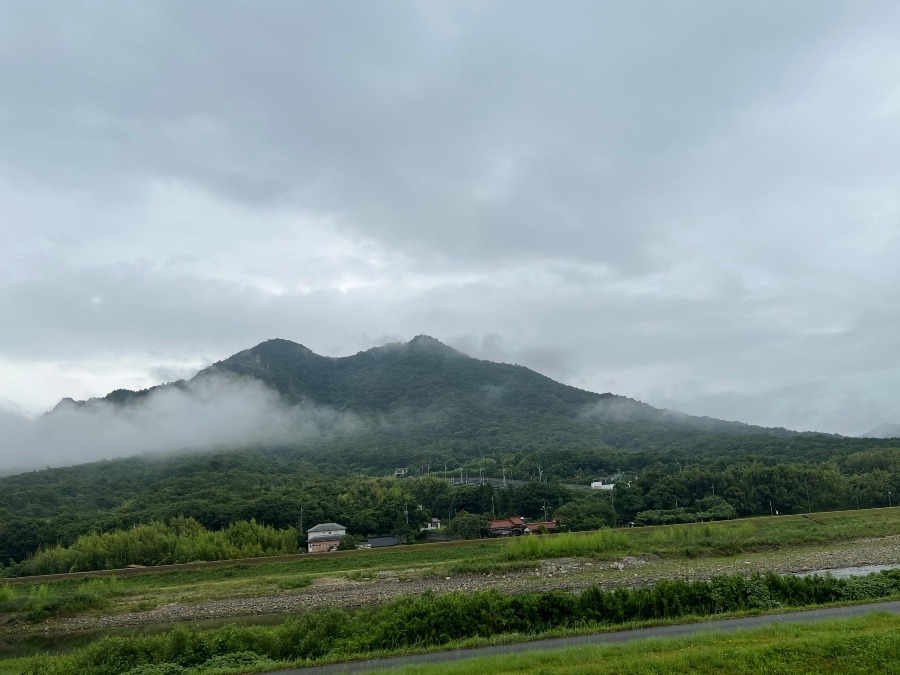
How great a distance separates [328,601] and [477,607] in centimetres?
1856

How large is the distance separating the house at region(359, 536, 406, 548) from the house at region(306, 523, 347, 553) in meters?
2.16

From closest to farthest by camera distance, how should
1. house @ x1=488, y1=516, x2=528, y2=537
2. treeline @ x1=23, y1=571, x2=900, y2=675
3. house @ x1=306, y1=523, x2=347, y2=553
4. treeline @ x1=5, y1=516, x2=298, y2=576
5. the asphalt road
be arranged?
the asphalt road → treeline @ x1=23, y1=571, x2=900, y2=675 → treeline @ x1=5, y1=516, x2=298, y2=576 → house @ x1=306, y1=523, x2=347, y2=553 → house @ x1=488, y1=516, x2=528, y2=537

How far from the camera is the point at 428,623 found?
53.1 feet

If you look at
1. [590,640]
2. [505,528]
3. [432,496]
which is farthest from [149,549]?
[590,640]

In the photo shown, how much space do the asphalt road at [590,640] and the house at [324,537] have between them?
4174cm

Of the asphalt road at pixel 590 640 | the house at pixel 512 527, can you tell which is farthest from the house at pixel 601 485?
the asphalt road at pixel 590 640

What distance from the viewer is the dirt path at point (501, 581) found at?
3136 centimetres

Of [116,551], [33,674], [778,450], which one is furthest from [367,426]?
[33,674]

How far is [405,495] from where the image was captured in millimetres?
72250

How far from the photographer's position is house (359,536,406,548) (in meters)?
57.8

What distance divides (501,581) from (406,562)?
14.6 metres

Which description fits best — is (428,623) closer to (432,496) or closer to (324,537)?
(324,537)

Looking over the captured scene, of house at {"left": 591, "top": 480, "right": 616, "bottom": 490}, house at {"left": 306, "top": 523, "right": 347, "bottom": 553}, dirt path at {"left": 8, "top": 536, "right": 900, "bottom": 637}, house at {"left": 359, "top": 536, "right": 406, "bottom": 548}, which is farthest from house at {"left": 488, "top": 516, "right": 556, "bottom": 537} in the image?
house at {"left": 591, "top": 480, "right": 616, "bottom": 490}

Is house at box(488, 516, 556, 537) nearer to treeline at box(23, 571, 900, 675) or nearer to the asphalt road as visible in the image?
treeline at box(23, 571, 900, 675)
